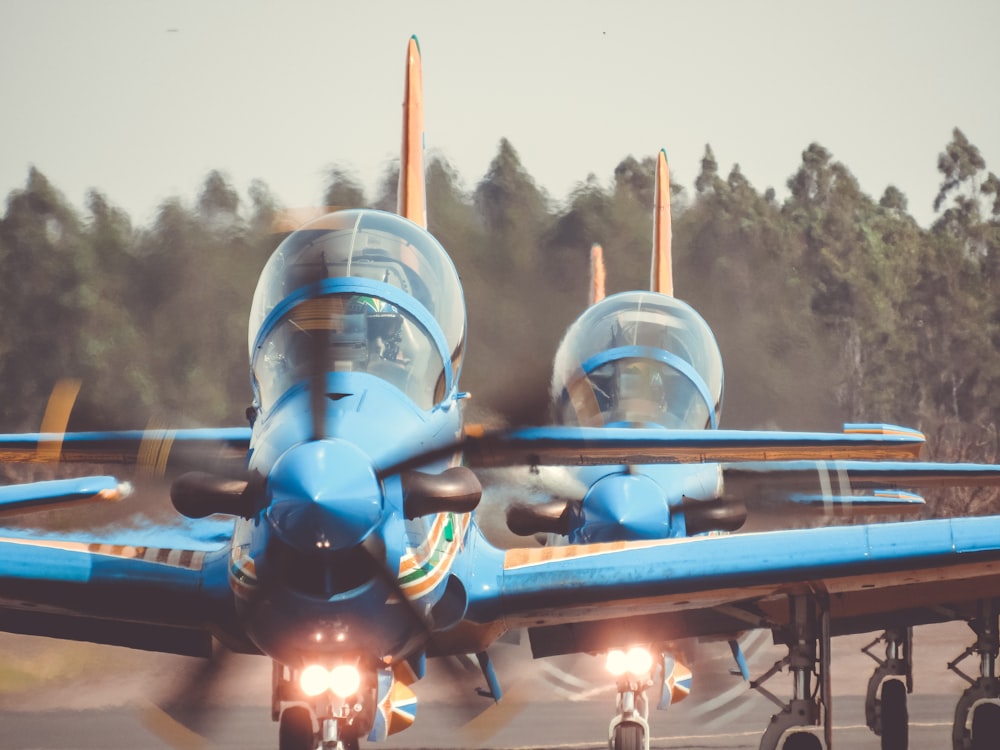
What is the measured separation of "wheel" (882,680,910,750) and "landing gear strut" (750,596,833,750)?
10.2ft

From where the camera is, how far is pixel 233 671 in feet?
28.8

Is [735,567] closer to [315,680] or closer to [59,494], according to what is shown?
[315,680]

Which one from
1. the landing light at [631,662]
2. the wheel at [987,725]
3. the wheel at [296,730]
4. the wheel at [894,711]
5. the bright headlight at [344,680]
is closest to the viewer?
the bright headlight at [344,680]

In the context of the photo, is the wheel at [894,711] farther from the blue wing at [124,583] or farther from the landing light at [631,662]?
the blue wing at [124,583]

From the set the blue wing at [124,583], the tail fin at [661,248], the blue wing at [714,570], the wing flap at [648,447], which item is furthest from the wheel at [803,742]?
the tail fin at [661,248]

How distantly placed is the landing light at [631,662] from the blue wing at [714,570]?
1403mm

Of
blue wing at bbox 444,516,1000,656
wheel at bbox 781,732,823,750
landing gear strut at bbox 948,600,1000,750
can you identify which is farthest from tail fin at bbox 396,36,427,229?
landing gear strut at bbox 948,600,1000,750

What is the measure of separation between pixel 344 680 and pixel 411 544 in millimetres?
860

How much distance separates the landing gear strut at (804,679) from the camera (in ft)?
29.4

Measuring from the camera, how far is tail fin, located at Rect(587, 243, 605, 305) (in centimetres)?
1491

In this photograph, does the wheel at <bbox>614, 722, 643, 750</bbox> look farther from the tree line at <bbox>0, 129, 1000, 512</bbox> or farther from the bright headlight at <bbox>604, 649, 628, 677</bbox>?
the tree line at <bbox>0, 129, 1000, 512</bbox>

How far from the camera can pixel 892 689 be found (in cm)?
1222

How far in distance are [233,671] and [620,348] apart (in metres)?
4.86

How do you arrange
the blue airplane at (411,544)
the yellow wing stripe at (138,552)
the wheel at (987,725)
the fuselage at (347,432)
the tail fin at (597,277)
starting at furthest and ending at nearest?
1. the tail fin at (597,277)
2. the wheel at (987,725)
3. the yellow wing stripe at (138,552)
4. the blue airplane at (411,544)
5. the fuselage at (347,432)
